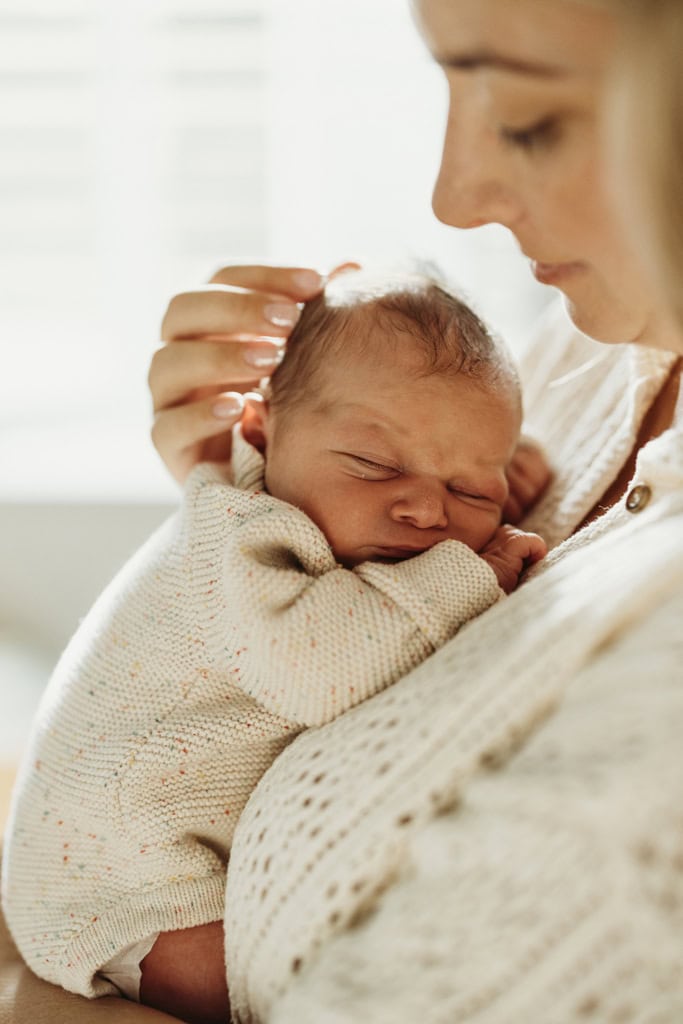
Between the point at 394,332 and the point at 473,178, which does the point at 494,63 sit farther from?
the point at 394,332

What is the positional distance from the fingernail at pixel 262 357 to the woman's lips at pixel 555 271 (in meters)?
0.35

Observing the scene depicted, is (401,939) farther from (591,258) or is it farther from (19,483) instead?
(19,483)

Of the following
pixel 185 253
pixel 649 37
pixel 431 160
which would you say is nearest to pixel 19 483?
pixel 185 253

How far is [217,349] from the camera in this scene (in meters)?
1.12

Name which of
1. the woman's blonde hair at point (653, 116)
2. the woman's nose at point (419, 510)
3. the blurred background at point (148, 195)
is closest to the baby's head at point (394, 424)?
A: the woman's nose at point (419, 510)

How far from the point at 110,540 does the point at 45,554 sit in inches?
Answer: 6.0

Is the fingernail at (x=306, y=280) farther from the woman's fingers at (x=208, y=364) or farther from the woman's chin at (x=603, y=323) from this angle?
the woman's chin at (x=603, y=323)

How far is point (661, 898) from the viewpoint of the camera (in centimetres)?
57

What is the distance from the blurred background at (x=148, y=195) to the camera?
2.36 meters

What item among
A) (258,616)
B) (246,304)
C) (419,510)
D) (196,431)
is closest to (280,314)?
(246,304)

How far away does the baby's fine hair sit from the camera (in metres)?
1.04

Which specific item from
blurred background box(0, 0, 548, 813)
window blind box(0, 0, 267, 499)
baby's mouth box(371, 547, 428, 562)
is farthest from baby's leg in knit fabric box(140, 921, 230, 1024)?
window blind box(0, 0, 267, 499)

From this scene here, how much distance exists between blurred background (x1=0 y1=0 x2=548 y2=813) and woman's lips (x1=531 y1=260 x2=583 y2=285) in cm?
157

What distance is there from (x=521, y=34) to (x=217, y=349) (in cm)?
53
